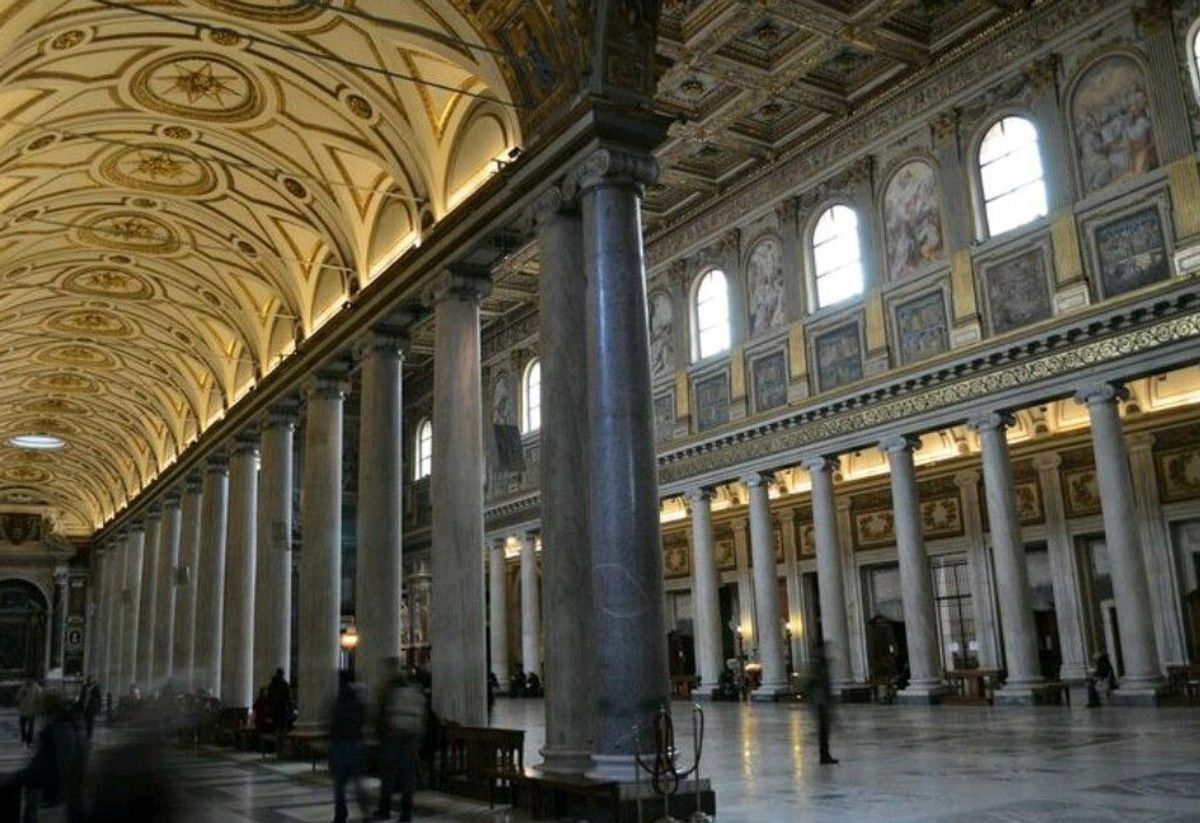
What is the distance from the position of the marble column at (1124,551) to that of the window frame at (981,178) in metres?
3.21

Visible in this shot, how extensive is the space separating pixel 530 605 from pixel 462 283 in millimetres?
19002

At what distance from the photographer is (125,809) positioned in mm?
3920

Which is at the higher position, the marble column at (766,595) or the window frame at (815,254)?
the window frame at (815,254)

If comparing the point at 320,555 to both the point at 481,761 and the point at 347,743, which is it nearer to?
the point at 481,761

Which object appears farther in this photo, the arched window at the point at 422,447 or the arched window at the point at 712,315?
the arched window at the point at 422,447

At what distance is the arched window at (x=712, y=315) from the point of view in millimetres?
23859

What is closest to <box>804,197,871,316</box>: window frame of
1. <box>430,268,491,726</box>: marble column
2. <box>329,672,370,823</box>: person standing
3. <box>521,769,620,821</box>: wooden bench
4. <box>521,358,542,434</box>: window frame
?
<box>430,268,491,726</box>: marble column

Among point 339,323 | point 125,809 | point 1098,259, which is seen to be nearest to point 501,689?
point 339,323

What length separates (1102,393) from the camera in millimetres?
16375

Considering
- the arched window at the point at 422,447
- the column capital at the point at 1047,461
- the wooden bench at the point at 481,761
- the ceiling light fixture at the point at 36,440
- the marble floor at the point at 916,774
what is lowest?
the marble floor at the point at 916,774

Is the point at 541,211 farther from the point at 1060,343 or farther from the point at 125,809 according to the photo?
the point at 1060,343

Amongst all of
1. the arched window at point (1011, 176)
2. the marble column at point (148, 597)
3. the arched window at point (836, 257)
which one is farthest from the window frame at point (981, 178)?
the marble column at point (148, 597)

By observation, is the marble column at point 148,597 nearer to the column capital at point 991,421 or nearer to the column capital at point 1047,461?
the column capital at point 991,421

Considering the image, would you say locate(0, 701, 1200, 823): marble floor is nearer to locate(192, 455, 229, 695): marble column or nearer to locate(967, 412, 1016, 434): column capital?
locate(967, 412, 1016, 434): column capital
